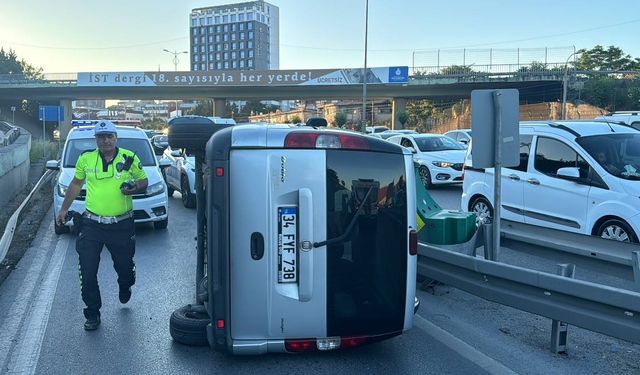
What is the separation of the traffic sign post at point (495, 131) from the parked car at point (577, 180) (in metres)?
2.39

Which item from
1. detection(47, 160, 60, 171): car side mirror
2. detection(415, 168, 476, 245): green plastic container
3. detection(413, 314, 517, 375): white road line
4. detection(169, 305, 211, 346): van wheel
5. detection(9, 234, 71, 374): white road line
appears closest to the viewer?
detection(413, 314, 517, 375): white road line

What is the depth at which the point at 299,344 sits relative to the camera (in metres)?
4.19

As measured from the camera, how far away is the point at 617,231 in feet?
25.3

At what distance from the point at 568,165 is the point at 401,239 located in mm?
5209

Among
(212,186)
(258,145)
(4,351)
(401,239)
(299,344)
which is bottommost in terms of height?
(4,351)

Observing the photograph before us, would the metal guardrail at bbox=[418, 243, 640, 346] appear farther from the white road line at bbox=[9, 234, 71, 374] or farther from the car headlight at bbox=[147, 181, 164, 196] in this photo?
the car headlight at bbox=[147, 181, 164, 196]

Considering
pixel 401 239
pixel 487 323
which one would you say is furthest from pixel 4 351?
pixel 487 323

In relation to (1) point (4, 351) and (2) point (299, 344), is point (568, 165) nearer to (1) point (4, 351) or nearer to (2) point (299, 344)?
(2) point (299, 344)

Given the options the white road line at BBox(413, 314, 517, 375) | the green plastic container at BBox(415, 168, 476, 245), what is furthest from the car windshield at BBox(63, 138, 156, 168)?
the white road line at BBox(413, 314, 517, 375)

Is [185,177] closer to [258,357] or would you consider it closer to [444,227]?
[444,227]

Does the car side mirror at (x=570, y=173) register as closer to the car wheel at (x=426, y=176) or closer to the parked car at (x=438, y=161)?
the parked car at (x=438, y=161)

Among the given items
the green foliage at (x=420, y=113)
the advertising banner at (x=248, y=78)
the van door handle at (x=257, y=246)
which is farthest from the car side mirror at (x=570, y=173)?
the green foliage at (x=420, y=113)

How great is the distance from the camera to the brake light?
4.02 metres

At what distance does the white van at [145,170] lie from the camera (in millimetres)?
10103
